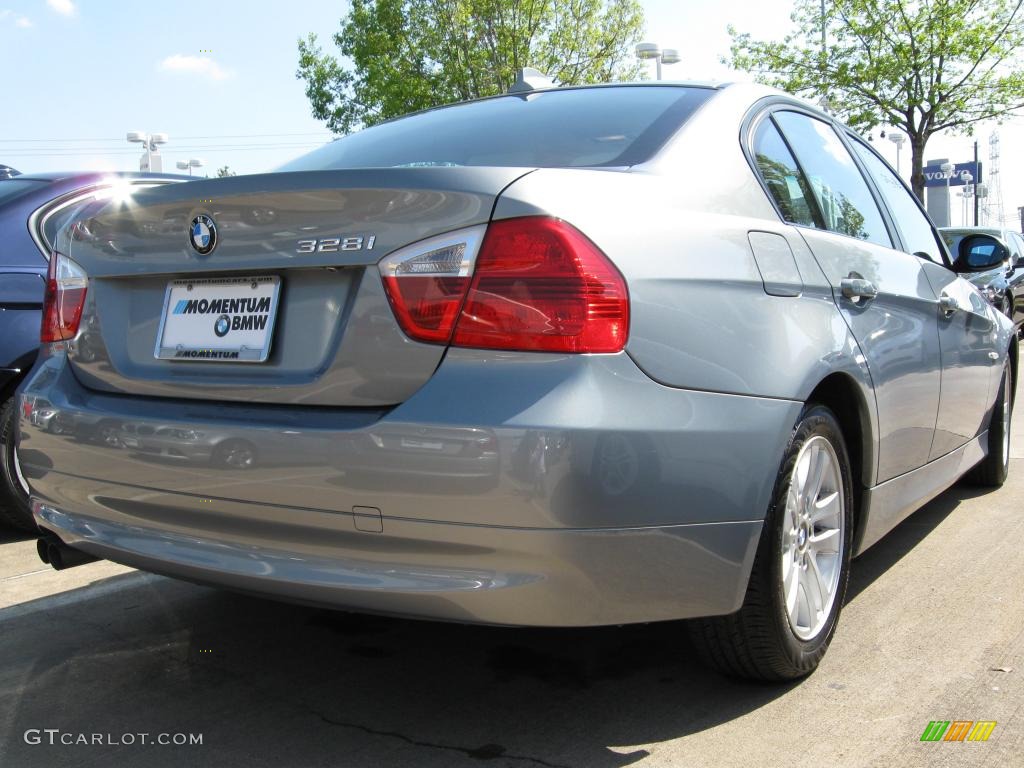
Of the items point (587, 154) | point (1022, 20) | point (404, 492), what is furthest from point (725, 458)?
point (1022, 20)

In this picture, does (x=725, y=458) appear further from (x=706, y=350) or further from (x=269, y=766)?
(x=269, y=766)

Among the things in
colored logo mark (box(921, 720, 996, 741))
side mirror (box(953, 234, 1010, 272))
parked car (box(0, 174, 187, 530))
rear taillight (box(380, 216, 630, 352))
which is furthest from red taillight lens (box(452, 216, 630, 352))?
side mirror (box(953, 234, 1010, 272))

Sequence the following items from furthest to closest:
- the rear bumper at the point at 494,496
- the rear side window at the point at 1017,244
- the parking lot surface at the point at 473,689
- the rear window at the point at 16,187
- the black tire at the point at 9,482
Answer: the rear side window at the point at 1017,244, the rear window at the point at 16,187, the black tire at the point at 9,482, the parking lot surface at the point at 473,689, the rear bumper at the point at 494,496

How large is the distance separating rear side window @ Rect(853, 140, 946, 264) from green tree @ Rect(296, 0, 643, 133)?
18.7 m

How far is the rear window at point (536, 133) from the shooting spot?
2.59m

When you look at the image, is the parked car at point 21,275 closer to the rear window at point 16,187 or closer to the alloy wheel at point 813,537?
the rear window at point 16,187

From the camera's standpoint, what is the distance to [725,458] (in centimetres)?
219

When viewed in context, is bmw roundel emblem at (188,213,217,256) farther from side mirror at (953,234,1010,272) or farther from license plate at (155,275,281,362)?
side mirror at (953,234,1010,272)

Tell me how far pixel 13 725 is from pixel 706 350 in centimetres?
190

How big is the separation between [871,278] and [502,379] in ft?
5.07

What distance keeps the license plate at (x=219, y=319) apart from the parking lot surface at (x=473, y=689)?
2.97ft

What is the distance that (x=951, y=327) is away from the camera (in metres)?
3.75

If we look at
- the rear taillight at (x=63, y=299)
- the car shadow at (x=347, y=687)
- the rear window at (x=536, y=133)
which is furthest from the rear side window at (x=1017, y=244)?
the rear taillight at (x=63, y=299)

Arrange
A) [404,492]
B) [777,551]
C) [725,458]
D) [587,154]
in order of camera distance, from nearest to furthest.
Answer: [404,492] → [725,458] → [777,551] → [587,154]
